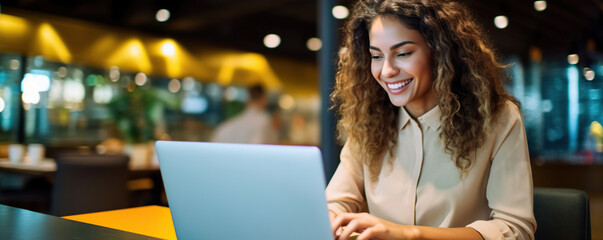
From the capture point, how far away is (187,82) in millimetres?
6836

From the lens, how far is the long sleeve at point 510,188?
122cm

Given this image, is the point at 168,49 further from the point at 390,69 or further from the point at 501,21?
the point at 390,69

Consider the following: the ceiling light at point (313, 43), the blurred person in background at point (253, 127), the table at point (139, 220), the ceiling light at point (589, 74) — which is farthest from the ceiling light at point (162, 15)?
the table at point (139, 220)

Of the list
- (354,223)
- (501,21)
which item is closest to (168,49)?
(501,21)

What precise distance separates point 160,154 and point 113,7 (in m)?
5.48

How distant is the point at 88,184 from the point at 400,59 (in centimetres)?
241

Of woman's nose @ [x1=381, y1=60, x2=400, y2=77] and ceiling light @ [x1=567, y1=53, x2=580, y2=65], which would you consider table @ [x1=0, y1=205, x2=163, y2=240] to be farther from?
ceiling light @ [x1=567, y1=53, x2=580, y2=65]

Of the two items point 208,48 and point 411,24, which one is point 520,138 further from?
point 208,48

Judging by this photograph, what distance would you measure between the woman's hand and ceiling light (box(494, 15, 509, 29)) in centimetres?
300

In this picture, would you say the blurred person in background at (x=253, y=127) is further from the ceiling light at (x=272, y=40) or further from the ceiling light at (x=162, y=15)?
the ceiling light at (x=272, y=40)

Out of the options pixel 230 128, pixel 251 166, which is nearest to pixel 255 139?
pixel 230 128

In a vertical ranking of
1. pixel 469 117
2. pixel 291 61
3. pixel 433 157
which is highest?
pixel 291 61

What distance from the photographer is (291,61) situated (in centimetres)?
820

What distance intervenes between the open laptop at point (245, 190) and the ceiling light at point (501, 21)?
10.7ft
